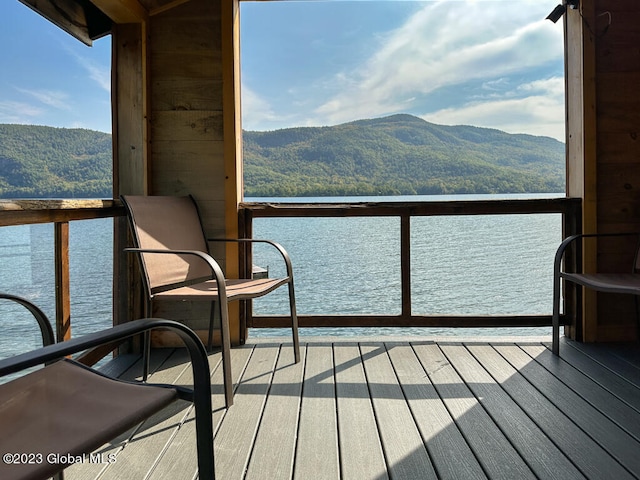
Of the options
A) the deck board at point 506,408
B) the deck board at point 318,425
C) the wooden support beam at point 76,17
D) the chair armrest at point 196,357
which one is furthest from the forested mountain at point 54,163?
the deck board at point 506,408

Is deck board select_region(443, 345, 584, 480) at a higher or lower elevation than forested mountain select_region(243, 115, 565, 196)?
lower

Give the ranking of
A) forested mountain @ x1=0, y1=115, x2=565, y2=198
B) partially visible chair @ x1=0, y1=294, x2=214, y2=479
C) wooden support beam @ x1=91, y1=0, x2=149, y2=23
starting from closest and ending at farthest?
partially visible chair @ x1=0, y1=294, x2=214, y2=479 → forested mountain @ x1=0, y1=115, x2=565, y2=198 → wooden support beam @ x1=91, y1=0, x2=149, y2=23

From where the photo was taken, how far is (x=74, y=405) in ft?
2.77

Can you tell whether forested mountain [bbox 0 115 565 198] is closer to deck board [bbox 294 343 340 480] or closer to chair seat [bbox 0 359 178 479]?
chair seat [bbox 0 359 178 479]

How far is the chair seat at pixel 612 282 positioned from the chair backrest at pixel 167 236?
1.84 meters

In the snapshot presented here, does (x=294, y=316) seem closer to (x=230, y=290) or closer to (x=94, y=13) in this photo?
(x=230, y=290)

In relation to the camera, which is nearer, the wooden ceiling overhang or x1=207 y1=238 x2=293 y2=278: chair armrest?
the wooden ceiling overhang

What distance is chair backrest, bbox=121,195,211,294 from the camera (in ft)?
6.98

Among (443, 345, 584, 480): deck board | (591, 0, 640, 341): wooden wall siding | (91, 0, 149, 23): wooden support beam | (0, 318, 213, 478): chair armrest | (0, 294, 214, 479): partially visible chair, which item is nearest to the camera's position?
(0, 294, 214, 479): partially visible chair

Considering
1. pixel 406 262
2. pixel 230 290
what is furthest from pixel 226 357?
pixel 406 262

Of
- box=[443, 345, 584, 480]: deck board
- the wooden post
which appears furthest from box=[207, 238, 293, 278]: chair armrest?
box=[443, 345, 584, 480]: deck board

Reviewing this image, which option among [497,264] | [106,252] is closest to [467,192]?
[497,264]

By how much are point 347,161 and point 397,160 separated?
17.4 inches

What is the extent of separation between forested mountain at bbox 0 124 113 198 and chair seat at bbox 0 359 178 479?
1.02 meters
